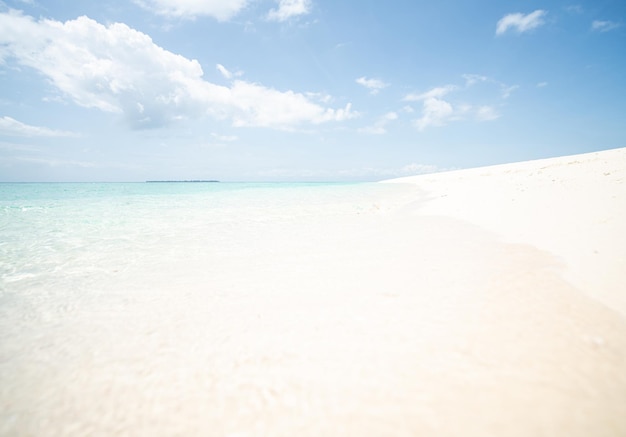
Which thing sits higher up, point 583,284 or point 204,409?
point 583,284

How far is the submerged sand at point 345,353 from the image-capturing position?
1.63 m

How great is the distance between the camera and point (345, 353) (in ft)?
7.18

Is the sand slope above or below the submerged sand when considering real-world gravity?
above

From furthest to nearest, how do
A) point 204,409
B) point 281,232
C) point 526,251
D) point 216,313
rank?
point 281,232
point 526,251
point 216,313
point 204,409

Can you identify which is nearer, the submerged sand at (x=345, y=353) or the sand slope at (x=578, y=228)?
the submerged sand at (x=345, y=353)

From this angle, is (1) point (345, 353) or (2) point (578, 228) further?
(2) point (578, 228)

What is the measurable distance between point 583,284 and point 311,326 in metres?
3.24

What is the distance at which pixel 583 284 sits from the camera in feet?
9.97

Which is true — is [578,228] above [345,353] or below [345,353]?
above

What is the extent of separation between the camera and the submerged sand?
1.63 m

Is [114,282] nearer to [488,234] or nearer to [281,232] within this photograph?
[281,232]

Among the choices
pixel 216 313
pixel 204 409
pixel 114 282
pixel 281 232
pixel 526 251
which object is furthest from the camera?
pixel 281 232

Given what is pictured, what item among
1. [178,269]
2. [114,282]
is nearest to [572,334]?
[178,269]

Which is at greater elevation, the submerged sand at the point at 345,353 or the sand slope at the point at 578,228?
the sand slope at the point at 578,228
